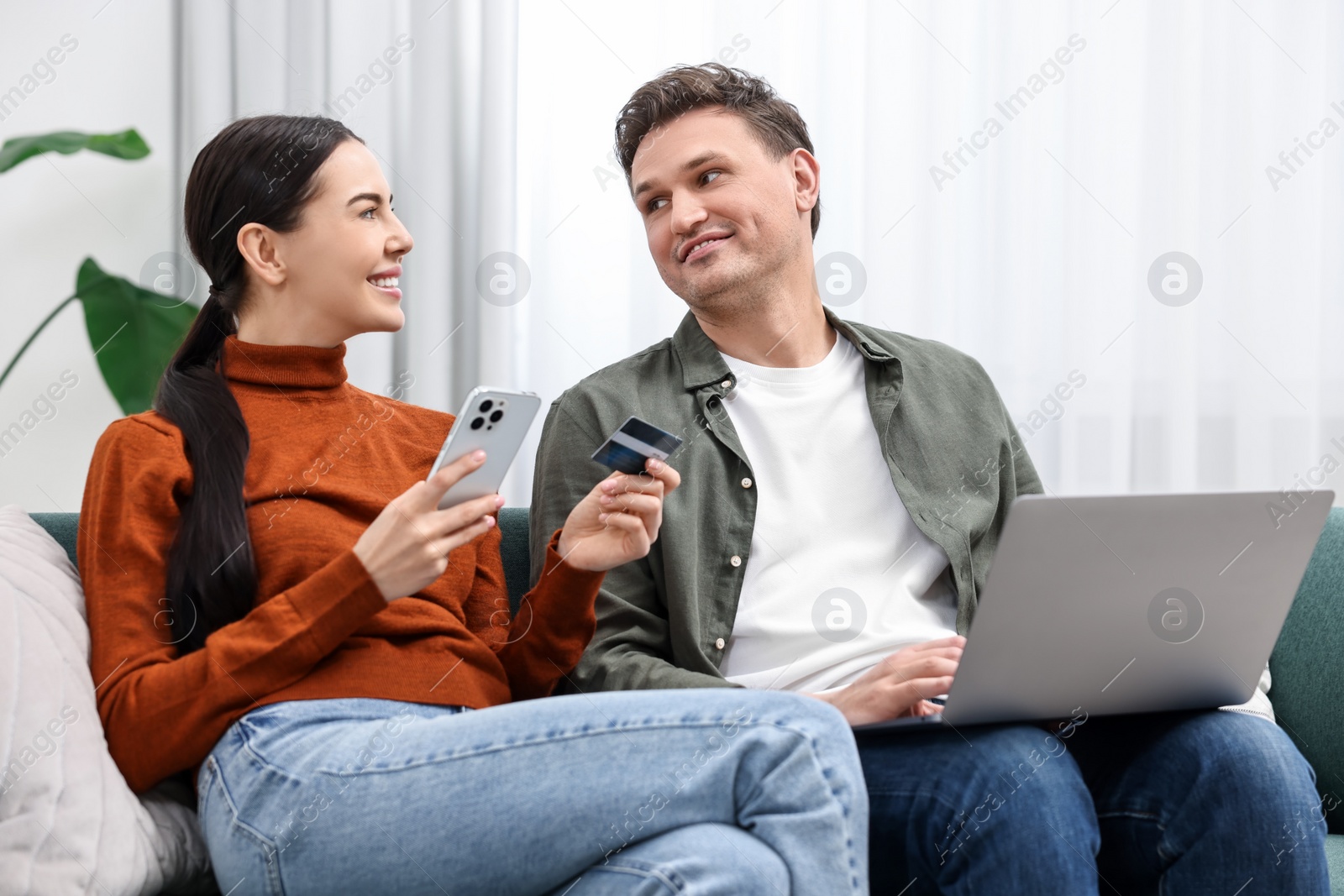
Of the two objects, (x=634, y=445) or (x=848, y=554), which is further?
(x=848, y=554)

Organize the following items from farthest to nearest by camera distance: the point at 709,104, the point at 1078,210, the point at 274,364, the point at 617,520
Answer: the point at 1078,210
the point at 709,104
the point at 274,364
the point at 617,520

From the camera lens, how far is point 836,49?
2.13 meters

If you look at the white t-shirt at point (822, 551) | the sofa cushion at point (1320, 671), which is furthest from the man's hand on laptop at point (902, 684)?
the sofa cushion at point (1320, 671)

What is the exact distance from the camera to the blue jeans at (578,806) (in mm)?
882

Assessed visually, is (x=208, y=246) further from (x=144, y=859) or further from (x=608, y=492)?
(x=144, y=859)

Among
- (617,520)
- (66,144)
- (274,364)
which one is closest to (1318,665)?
(617,520)

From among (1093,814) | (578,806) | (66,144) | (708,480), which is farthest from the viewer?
(66,144)

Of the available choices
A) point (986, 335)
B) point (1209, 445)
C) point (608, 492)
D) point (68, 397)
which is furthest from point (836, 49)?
point (68, 397)

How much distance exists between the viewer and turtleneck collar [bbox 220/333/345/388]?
129cm

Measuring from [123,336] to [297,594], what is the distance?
4.23 ft

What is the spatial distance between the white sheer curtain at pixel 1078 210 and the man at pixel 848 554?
0.48 metres

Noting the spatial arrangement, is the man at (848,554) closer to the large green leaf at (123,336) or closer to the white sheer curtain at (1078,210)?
the white sheer curtain at (1078,210)

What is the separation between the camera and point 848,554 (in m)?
1.38

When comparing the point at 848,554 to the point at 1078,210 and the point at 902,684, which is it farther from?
the point at 1078,210
